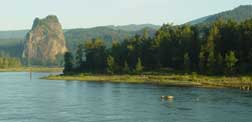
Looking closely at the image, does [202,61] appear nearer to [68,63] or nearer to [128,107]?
[128,107]

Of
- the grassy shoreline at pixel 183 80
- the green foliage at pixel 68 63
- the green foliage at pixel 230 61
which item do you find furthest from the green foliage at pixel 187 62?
the green foliage at pixel 68 63

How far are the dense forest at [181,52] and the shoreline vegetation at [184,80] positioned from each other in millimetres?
5161

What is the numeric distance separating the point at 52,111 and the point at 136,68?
278 feet

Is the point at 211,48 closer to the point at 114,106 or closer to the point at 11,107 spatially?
the point at 114,106

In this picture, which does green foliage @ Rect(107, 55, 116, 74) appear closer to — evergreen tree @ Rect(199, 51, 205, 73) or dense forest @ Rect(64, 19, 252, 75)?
dense forest @ Rect(64, 19, 252, 75)

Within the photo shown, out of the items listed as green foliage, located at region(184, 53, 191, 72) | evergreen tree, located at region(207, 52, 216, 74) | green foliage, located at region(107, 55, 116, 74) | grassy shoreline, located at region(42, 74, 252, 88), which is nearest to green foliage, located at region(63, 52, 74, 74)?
green foliage, located at region(107, 55, 116, 74)

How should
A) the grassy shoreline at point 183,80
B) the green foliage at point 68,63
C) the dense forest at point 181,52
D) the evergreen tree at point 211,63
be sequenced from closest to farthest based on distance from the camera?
the grassy shoreline at point 183,80 < the evergreen tree at point 211,63 < the dense forest at point 181,52 < the green foliage at point 68,63

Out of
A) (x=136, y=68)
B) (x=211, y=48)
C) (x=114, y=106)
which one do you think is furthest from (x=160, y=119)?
(x=136, y=68)

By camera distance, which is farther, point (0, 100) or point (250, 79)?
point (250, 79)

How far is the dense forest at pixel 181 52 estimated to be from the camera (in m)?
128

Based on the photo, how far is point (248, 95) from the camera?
89.7 metres

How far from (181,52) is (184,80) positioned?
76.3ft

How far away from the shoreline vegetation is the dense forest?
516 cm

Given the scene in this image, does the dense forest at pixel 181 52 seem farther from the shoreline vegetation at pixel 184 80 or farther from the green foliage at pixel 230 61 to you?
the shoreline vegetation at pixel 184 80
